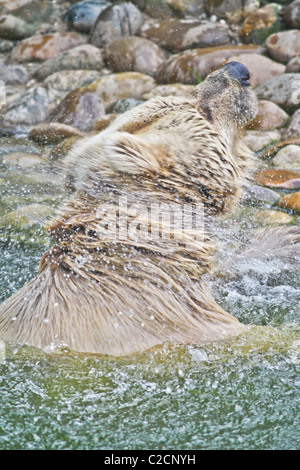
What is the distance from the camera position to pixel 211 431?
244cm

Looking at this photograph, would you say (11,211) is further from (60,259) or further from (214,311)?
(214,311)

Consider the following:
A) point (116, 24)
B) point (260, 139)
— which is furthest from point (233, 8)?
point (260, 139)

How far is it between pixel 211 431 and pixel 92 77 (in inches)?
342

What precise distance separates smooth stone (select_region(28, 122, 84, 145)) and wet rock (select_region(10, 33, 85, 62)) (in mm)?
3125

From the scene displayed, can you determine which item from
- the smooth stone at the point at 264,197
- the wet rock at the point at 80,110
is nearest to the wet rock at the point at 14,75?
the wet rock at the point at 80,110

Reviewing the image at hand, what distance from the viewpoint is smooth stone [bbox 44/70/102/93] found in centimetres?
1005

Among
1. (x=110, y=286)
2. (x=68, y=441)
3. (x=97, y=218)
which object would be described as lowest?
(x=68, y=441)

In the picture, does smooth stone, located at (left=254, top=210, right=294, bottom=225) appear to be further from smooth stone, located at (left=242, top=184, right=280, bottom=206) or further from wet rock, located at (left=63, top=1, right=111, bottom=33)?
wet rock, located at (left=63, top=1, right=111, bottom=33)

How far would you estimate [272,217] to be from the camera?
223 inches

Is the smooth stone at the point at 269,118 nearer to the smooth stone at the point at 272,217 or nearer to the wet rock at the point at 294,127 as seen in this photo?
the wet rock at the point at 294,127

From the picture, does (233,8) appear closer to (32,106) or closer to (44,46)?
(44,46)

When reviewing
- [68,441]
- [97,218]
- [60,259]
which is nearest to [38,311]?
[60,259]

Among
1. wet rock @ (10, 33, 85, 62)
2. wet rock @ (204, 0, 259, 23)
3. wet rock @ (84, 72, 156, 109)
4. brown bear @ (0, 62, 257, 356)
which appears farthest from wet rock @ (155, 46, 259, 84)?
brown bear @ (0, 62, 257, 356)

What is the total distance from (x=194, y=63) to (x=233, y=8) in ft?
7.05
